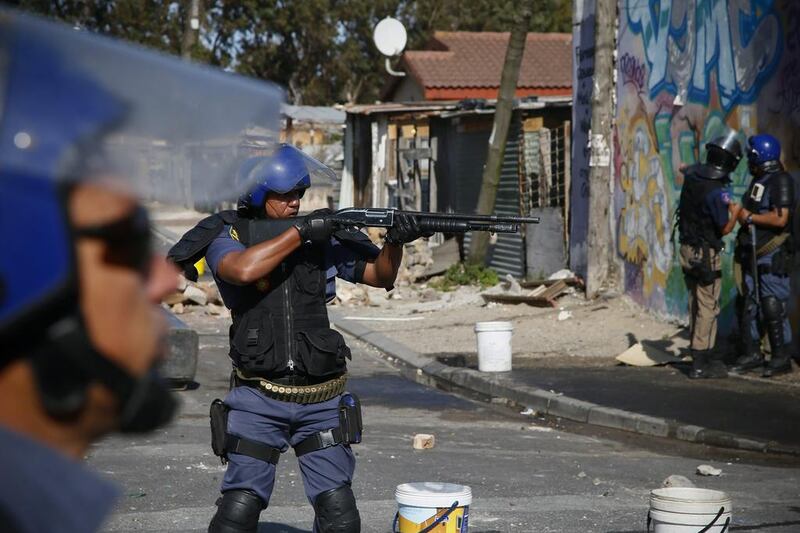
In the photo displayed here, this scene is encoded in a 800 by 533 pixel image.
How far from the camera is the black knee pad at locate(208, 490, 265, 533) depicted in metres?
4.86

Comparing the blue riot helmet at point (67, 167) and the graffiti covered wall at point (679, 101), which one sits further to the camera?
the graffiti covered wall at point (679, 101)

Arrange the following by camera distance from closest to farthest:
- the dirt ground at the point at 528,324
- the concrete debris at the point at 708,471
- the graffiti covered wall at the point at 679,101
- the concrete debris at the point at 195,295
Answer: the concrete debris at the point at 708,471 < the graffiti covered wall at the point at 679,101 < the dirt ground at the point at 528,324 < the concrete debris at the point at 195,295

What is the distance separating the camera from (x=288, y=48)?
57.9 meters

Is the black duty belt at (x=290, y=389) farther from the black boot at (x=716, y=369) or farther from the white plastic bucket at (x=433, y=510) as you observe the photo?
the black boot at (x=716, y=369)

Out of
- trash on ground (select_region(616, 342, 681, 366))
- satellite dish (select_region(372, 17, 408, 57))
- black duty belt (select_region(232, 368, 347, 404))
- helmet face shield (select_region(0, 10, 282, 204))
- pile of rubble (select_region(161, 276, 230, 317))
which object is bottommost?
pile of rubble (select_region(161, 276, 230, 317))

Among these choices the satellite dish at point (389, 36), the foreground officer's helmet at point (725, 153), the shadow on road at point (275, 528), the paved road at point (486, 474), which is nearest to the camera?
the shadow on road at point (275, 528)

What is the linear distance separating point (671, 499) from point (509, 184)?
15.4 meters

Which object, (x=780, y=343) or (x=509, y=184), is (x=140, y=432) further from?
(x=509, y=184)

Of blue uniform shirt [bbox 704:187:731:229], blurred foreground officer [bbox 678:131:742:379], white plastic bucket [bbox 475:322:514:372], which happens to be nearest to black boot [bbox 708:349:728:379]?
blurred foreground officer [bbox 678:131:742:379]

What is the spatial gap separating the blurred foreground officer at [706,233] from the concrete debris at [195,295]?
337 inches

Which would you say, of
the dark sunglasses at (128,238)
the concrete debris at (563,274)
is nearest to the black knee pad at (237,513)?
the dark sunglasses at (128,238)

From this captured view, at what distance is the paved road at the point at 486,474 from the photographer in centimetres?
673

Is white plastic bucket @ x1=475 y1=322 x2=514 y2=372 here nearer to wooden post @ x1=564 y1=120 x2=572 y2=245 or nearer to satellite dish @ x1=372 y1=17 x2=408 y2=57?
wooden post @ x1=564 y1=120 x2=572 y2=245

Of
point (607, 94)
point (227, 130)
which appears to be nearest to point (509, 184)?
point (607, 94)
